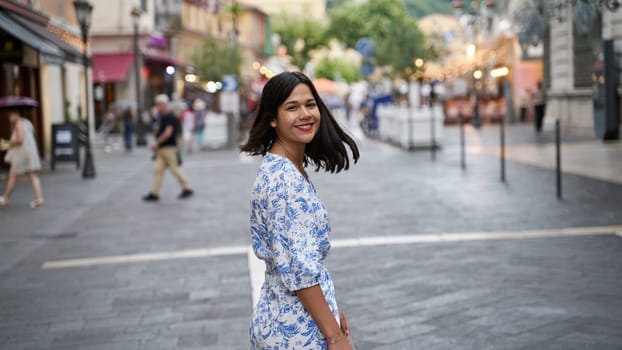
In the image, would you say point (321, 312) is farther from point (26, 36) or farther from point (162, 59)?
point (162, 59)

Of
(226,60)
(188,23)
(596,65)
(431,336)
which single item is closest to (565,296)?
(431,336)

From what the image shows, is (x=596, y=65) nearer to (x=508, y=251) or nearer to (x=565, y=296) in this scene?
(x=508, y=251)

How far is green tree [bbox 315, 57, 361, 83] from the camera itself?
102438 millimetres

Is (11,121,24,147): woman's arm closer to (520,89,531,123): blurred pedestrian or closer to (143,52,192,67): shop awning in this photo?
(520,89,531,123): blurred pedestrian

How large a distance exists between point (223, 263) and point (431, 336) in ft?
10.8

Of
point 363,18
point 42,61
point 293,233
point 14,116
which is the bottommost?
point 293,233

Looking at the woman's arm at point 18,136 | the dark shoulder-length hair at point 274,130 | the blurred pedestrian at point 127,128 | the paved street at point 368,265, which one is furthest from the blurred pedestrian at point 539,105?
the dark shoulder-length hair at point 274,130

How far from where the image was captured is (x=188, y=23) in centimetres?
5581

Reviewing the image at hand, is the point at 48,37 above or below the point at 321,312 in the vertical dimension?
above

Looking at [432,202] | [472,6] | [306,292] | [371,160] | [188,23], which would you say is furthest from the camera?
[188,23]

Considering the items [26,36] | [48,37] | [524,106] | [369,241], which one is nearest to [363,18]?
[524,106]

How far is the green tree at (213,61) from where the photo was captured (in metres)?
40.9

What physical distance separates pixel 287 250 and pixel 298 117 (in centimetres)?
45

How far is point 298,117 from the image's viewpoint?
2891 mm
